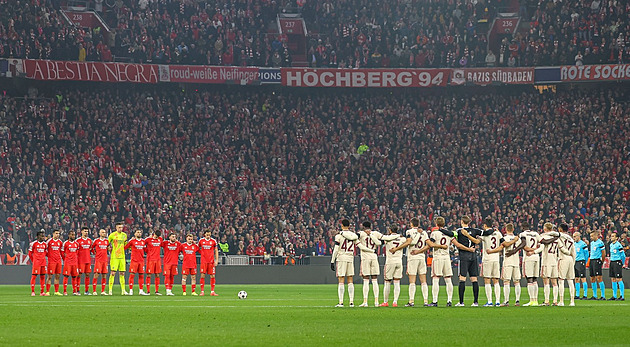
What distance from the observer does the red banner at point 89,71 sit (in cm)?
5197

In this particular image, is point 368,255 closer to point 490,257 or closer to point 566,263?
point 490,257

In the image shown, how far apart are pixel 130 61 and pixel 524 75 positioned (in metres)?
22.5

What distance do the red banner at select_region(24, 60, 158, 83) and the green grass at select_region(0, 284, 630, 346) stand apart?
28.1 m

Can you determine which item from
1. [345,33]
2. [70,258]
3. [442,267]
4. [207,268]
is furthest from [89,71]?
[442,267]

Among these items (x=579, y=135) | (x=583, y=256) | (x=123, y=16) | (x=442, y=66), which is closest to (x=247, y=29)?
(x=123, y=16)

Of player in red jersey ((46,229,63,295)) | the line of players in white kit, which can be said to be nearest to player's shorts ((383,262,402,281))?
the line of players in white kit

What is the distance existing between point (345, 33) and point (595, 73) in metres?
14.7

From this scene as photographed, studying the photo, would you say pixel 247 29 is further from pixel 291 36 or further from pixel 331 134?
pixel 331 134

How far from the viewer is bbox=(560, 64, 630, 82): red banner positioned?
2130 inches

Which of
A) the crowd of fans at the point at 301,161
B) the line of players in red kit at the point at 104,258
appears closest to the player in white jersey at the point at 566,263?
the line of players in red kit at the point at 104,258

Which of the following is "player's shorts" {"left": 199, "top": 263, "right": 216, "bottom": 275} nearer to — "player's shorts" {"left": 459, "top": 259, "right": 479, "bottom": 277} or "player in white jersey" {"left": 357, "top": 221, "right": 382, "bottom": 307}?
"player in white jersey" {"left": 357, "top": 221, "right": 382, "bottom": 307}

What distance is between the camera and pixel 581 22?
187 feet

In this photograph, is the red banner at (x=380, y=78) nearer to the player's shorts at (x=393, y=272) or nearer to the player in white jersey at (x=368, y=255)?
the player's shorts at (x=393, y=272)

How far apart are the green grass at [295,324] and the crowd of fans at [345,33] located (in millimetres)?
31599
